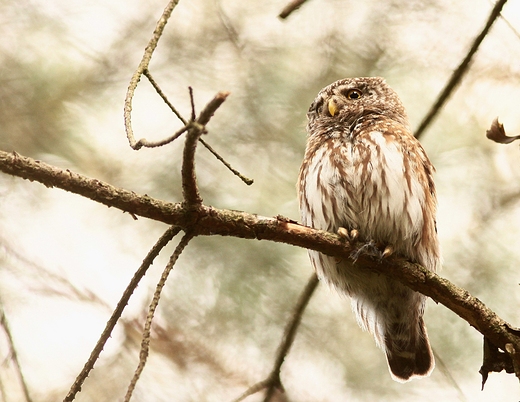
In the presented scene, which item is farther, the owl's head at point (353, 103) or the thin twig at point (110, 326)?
the owl's head at point (353, 103)

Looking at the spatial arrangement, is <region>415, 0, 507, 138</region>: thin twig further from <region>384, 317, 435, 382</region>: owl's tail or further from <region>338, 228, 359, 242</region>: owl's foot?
<region>384, 317, 435, 382</region>: owl's tail

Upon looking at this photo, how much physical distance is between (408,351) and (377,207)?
3.73 feet

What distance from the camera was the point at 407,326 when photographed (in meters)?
4.03

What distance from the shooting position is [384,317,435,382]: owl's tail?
4051mm

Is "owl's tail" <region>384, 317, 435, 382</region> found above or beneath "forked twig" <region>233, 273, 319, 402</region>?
above

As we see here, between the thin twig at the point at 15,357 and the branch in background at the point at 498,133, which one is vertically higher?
the branch in background at the point at 498,133

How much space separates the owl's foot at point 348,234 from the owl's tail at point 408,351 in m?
1.04

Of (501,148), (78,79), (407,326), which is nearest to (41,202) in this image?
(78,79)

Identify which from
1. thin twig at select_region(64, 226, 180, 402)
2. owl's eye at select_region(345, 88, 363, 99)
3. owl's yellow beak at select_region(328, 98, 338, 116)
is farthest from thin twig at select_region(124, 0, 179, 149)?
owl's eye at select_region(345, 88, 363, 99)

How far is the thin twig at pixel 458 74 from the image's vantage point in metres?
3.79

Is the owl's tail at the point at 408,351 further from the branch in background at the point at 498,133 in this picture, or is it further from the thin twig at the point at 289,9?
the thin twig at the point at 289,9

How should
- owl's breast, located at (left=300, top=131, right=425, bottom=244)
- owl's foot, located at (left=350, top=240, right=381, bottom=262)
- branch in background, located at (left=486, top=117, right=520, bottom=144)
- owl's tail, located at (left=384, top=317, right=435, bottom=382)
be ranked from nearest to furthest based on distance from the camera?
branch in background, located at (left=486, top=117, right=520, bottom=144) → owl's foot, located at (left=350, top=240, right=381, bottom=262) → owl's breast, located at (left=300, top=131, right=425, bottom=244) → owl's tail, located at (left=384, top=317, right=435, bottom=382)

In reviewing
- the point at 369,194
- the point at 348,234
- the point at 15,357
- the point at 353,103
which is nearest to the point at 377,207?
the point at 369,194

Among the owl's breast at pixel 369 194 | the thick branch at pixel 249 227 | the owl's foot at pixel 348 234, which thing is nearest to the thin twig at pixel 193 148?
the thick branch at pixel 249 227
